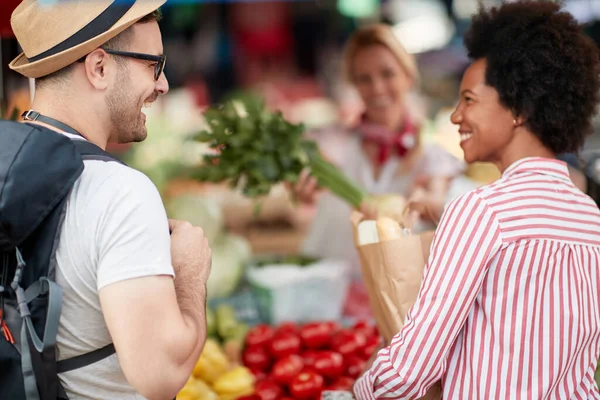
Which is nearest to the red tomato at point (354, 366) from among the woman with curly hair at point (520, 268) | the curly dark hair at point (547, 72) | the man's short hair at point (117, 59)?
the woman with curly hair at point (520, 268)

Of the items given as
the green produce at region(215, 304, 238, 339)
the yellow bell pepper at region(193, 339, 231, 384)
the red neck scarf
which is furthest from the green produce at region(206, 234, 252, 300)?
the red neck scarf

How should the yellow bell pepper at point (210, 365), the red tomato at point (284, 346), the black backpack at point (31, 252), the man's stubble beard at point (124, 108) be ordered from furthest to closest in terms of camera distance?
the red tomato at point (284, 346), the yellow bell pepper at point (210, 365), the man's stubble beard at point (124, 108), the black backpack at point (31, 252)

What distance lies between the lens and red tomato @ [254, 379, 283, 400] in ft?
9.42

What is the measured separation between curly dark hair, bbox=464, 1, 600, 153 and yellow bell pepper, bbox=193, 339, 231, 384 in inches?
70.3

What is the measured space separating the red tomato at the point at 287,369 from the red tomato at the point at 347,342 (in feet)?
0.79

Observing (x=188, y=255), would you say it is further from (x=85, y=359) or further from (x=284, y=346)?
(x=284, y=346)

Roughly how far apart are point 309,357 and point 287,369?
0.16 meters

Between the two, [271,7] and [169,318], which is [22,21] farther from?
[271,7]

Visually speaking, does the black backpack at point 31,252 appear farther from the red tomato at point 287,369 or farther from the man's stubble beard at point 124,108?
the red tomato at point 287,369

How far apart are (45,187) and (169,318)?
0.38 m

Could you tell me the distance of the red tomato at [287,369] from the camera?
9.57 feet

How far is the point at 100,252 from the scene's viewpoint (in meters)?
1.42

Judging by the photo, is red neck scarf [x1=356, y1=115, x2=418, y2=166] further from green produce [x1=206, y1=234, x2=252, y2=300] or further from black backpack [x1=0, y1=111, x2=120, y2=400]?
black backpack [x1=0, y1=111, x2=120, y2=400]

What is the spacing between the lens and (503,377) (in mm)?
1777
